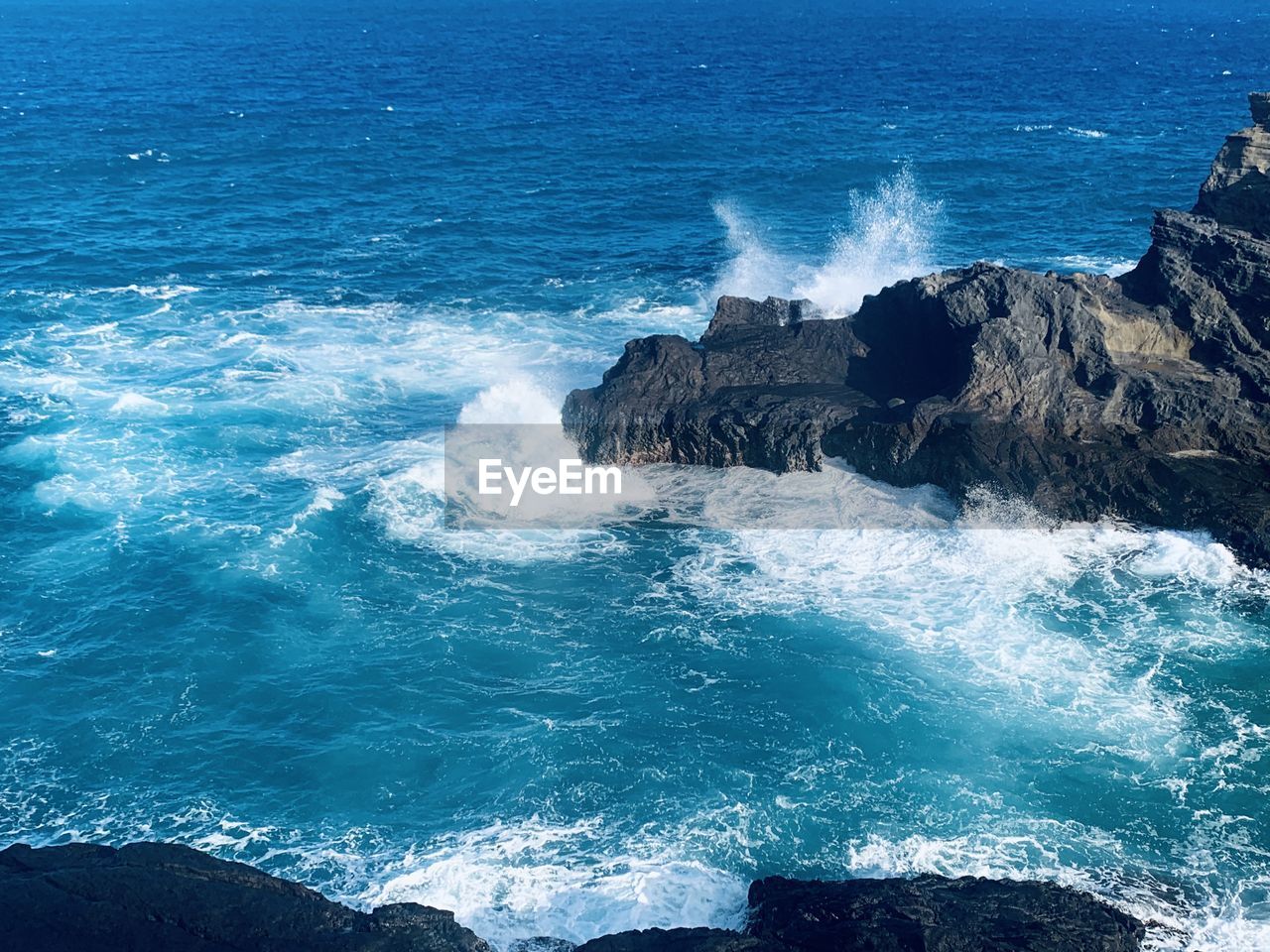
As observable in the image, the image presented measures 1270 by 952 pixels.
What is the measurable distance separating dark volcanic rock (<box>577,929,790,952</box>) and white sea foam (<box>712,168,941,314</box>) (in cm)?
3633

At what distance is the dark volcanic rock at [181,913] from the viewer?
23688 millimetres

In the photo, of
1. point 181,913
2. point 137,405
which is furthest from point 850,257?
point 181,913

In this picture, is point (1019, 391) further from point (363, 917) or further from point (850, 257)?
point (363, 917)

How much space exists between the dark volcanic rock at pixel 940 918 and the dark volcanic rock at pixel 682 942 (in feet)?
2.55

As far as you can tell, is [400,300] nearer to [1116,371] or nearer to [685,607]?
[685,607]

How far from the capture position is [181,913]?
79.5 ft

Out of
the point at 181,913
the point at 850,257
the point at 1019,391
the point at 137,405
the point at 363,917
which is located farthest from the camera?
the point at 850,257

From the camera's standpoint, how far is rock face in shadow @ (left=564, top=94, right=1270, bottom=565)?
41.3m

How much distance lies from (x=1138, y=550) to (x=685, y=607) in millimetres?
14954

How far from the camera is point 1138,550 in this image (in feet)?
130

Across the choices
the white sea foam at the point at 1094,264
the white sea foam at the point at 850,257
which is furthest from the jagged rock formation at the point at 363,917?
the white sea foam at the point at 1094,264

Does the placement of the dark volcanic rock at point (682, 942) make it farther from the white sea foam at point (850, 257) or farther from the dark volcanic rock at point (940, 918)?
the white sea foam at point (850, 257)

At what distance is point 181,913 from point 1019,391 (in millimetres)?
31668

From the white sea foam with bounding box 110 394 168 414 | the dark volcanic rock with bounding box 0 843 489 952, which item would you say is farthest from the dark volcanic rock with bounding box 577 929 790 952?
the white sea foam with bounding box 110 394 168 414
